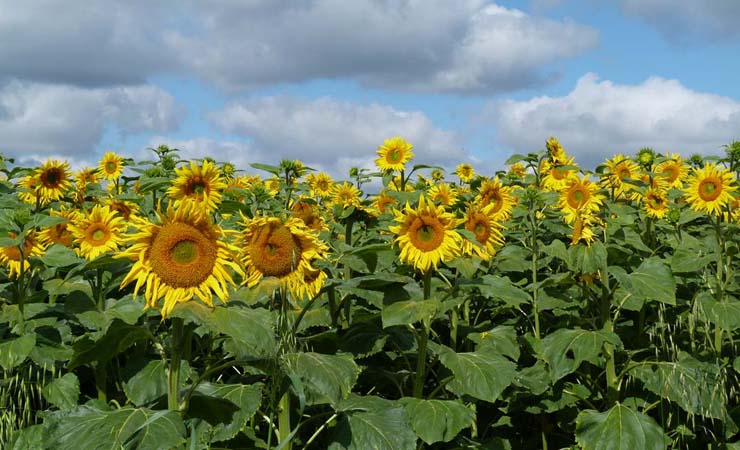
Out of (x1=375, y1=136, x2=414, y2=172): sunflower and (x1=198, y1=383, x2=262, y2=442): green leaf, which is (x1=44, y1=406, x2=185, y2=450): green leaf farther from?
(x1=375, y1=136, x2=414, y2=172): sunflower

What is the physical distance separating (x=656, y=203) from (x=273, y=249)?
4628mm

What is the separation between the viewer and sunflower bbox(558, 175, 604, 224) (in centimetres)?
603

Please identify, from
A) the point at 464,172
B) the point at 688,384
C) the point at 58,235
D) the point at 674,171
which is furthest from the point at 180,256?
the point at 464,172

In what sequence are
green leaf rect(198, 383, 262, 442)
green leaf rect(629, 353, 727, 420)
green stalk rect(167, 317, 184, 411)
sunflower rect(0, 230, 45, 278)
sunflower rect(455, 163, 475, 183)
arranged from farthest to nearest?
sunflower rect(455, 163, 475, 183), sunflower rect(0, 230, 45, 278), green leaf rect(629, 353, 727, 420), green leaf rect(198, 383, 262, 442), green stalk rect(167, 317, 184, 411)

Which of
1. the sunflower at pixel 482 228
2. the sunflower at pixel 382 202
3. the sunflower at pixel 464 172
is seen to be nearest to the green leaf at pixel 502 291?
the sunflower at pixel 482 228

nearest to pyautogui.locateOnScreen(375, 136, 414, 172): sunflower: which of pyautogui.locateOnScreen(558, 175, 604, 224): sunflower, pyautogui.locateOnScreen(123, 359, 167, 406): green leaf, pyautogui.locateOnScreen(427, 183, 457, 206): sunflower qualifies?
pyautogui.locateOnScreen(427, 183, 457, 206): sunflower

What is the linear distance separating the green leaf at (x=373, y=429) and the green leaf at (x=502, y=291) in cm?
71

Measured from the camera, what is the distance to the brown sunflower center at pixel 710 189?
6.16 m

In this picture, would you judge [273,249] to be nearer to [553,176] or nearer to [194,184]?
[194,184]

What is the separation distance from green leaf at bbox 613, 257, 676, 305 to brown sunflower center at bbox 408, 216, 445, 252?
3.51ft

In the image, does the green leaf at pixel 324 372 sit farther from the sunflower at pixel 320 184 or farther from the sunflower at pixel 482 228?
the sunflower at pixel 320 184

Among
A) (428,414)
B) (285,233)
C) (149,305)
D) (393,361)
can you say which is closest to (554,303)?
(393,361)

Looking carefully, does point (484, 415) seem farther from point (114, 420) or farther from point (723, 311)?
point (114, 420)

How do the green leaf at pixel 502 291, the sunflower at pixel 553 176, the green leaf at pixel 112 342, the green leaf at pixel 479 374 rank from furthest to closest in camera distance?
the sunflower at pixel 553 176 → the green leaf at pixel 502 291 → the green leaf at pixel 479 374 → the green leaf at pixel 112 342
